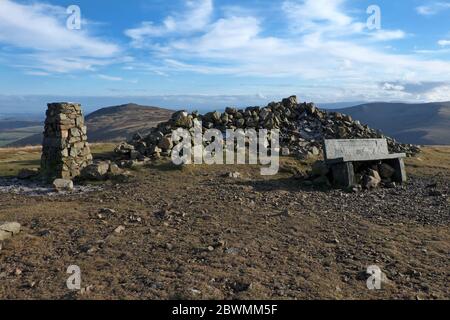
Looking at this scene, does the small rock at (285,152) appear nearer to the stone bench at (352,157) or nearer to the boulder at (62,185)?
the stone bench at (352,157)

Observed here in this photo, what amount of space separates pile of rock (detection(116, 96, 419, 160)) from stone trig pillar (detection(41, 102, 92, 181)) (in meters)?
2.52

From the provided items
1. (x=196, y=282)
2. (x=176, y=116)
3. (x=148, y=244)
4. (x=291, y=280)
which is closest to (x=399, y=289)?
(x=291, y=280)

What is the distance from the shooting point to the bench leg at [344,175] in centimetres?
1584

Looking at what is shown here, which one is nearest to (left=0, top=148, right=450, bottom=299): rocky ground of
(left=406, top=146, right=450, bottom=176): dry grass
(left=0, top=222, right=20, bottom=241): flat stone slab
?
(left=0, top=222, right=20, bottom=241): flat stone slab

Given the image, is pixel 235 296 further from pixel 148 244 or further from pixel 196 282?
pixel 148 244

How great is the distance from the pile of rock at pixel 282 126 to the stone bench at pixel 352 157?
4072 millimetres

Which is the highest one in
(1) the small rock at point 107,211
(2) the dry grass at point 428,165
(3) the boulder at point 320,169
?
(3) the boulder at point 320,169

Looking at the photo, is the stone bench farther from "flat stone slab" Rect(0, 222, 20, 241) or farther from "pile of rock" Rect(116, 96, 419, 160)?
"flat stone slab" Rect(0, 222, 20, 241)

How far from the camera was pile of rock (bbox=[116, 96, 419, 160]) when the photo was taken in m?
20.1

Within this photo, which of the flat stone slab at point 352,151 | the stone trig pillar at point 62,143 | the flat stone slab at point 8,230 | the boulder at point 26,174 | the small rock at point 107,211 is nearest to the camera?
the flat stone slab at point 8,230

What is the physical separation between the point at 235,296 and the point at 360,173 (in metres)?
11.2

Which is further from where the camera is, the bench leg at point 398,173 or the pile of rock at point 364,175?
the bench leg at point 398,173

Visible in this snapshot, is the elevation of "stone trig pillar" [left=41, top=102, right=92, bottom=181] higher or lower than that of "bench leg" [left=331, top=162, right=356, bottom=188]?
higher

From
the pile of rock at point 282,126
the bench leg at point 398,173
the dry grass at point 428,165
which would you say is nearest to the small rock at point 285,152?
the pile of rock at point 282,126
